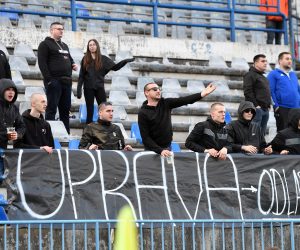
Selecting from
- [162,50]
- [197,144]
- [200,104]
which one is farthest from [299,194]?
[162,50]

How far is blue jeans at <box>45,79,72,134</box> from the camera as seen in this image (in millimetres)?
12273

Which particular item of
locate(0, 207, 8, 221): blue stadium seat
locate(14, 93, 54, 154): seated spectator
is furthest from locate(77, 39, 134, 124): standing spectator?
locate(0, 207, 8, 221): blue stadium seat

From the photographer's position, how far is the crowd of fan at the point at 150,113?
10055 mm

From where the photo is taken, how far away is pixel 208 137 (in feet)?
35.6

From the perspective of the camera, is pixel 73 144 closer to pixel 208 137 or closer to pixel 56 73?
pixel 56 73

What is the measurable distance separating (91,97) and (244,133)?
2.40m

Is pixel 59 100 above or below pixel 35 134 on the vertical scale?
above

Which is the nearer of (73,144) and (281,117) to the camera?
(73,144)

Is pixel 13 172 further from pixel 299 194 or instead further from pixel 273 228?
pixel 299 194

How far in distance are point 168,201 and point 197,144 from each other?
36.9 inches

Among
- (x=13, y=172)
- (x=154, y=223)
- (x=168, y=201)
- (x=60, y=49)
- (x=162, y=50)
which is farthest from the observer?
(x=162, y=50)

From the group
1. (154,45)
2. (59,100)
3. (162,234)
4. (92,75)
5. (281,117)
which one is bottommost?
(162,234)

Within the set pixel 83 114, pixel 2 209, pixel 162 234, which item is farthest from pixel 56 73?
pixel 162 234

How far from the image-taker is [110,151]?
995 centimetres
